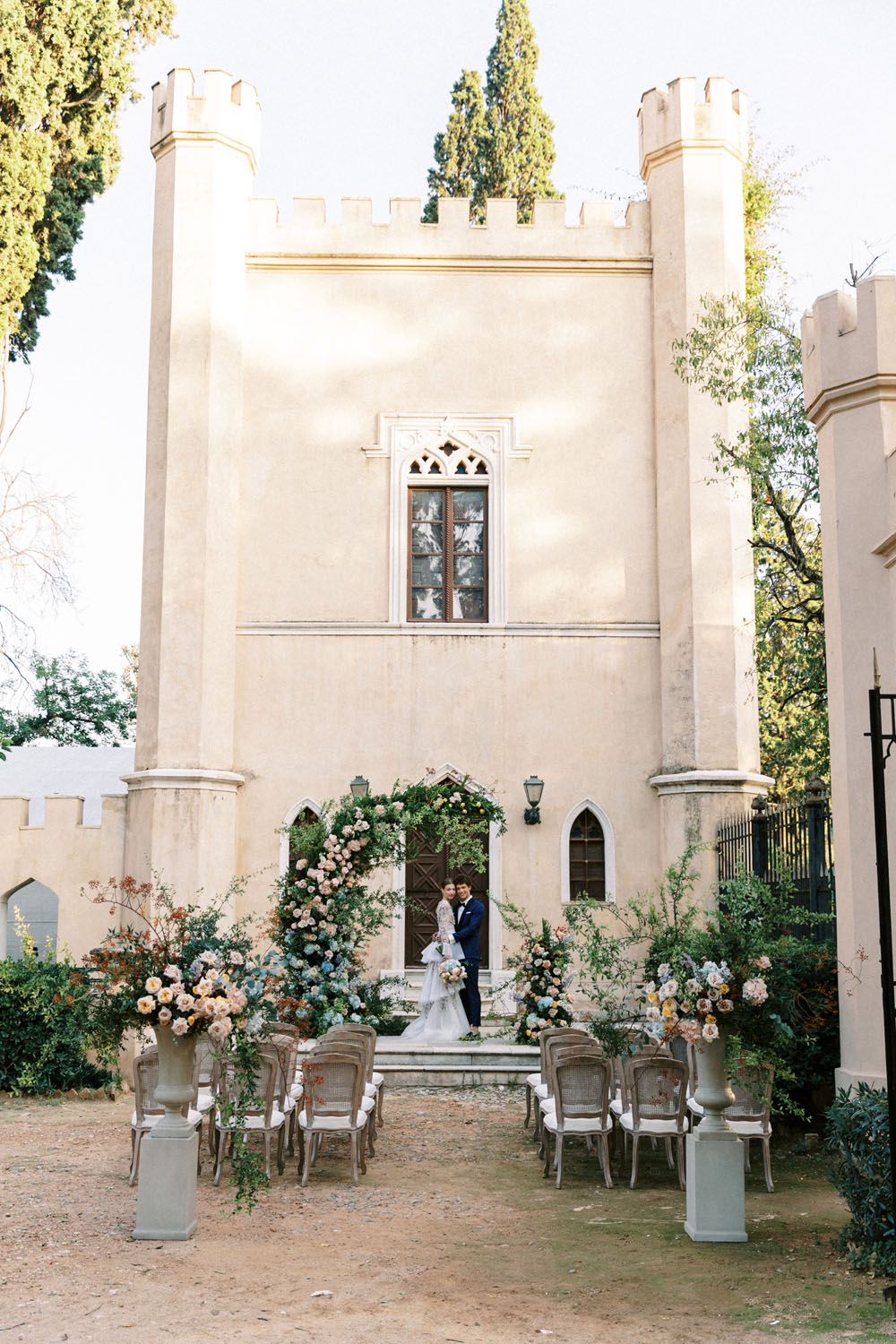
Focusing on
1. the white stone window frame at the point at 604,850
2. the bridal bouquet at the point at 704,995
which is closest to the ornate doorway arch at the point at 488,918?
the white stone window frame at the point at 604,850

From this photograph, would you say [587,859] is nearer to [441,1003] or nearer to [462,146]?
[441,1003]

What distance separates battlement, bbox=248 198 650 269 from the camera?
17078 millimetres

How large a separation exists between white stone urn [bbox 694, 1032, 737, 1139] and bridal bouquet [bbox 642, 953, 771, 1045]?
0.61 ft

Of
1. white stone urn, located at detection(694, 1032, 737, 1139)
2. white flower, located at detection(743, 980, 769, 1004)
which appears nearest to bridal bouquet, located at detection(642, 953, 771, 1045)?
white flower, located at detection(743, 980, 769, 1004)

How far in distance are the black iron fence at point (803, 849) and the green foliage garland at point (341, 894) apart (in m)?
3.08

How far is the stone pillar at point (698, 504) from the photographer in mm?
15586

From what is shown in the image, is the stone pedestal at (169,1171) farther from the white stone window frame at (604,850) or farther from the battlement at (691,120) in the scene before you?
the battlement at (691,120)

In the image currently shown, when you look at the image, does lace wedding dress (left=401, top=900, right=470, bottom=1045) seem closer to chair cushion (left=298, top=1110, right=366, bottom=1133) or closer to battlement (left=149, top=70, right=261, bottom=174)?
chair cushion (left=298, top=1110, right=366, bottom=1133)

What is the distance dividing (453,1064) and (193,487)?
7.60 meters

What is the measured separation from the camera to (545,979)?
1336 centimetres

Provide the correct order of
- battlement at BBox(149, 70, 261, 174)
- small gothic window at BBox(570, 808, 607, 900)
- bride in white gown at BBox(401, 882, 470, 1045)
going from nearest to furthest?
bride in white gown at BBox(401, 882, 470, 1045)
small gothic window at BBox(570, 808, 607, 900)
battlement at BBox(149, 70, 261, 174)

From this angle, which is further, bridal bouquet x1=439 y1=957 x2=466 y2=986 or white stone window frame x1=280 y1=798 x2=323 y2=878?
white stone window frame x1=280 y1=798 x2=323 y2=878

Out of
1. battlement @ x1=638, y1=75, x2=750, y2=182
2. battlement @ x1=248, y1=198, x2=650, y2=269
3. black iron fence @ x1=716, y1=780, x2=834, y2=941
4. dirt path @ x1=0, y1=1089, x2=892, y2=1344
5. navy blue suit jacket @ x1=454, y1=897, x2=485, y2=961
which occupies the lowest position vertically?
dirt path @ x1=0, y1=1089, x2=892, y2=1344

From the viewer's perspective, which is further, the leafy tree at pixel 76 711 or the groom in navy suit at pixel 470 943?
the leafy tree at pixel 76 711
